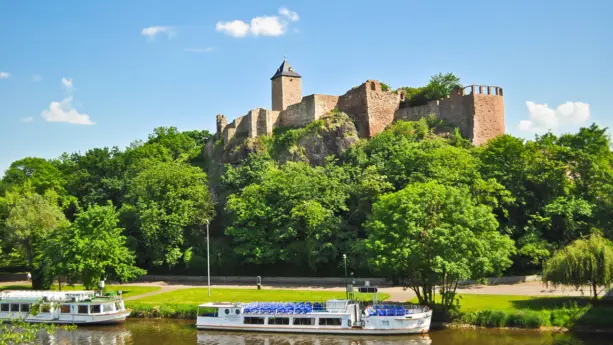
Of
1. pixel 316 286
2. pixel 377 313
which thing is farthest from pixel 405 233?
pixel 316 286

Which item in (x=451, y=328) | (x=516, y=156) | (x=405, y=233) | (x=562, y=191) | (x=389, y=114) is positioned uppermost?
(x=389, y=114)

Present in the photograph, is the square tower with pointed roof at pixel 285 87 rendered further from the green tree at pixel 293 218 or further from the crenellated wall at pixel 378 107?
the green tree at pixel 293 218

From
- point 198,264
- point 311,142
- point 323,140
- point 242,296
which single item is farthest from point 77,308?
point 323,140

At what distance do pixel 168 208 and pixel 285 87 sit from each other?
79.4ft

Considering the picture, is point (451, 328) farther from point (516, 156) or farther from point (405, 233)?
point (516, 156)

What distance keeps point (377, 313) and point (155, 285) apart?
2842 cm

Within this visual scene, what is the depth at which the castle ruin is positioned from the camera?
6681 cm

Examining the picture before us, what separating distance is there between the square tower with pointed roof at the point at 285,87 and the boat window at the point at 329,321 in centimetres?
4239

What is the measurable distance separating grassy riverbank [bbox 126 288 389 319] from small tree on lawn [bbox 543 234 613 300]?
41.3 ft

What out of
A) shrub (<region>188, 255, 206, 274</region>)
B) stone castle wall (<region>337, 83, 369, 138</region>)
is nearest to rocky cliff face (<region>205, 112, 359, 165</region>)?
stone castle wall (<region>337, 83, 369, 138</region>)

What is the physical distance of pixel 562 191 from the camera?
53.8 meters

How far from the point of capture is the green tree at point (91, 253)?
49875mm

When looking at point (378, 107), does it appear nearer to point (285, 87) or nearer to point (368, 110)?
point (368, 110)

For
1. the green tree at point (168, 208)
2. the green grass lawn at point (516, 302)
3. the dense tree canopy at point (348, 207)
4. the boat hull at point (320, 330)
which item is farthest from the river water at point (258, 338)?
the green tree at point (168, 208)
